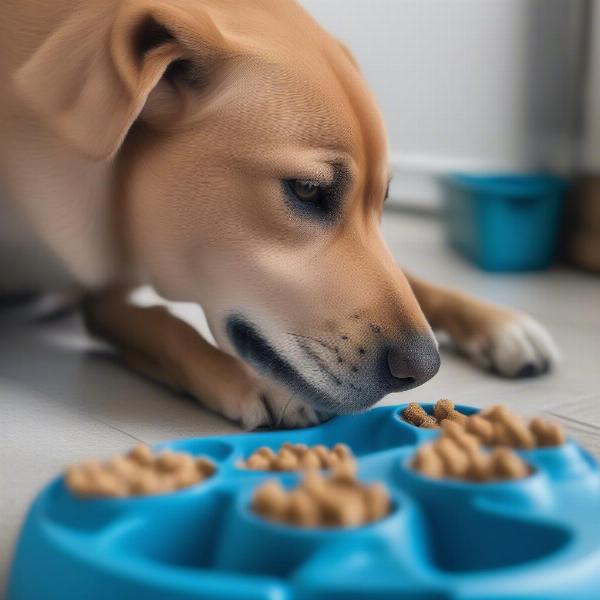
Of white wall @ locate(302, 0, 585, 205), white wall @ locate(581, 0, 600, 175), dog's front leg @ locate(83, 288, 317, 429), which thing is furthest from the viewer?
white wall @ locate(302, 0, 585, 205)

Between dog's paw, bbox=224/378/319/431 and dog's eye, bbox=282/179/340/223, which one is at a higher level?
dog's eye, bbox=282/179/340/223

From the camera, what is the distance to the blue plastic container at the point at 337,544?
0.65m

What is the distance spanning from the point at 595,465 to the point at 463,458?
0.16m

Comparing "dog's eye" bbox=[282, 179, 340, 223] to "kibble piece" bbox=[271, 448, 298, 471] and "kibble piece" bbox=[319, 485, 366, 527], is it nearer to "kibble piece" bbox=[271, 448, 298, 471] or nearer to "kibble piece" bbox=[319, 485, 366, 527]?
"kibble piece" bbox=[271, 448, 298, 471]

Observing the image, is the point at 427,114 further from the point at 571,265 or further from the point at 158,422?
the point at 158,422

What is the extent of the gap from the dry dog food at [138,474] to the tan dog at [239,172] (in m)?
0.43

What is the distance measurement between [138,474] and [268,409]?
0.55 meters

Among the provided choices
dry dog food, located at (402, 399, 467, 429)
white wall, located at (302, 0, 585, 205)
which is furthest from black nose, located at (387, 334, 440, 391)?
white wall, located at (302, 0, 585, 205)

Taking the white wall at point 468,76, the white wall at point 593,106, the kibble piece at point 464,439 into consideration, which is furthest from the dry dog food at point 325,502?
the white wall at point 468,76

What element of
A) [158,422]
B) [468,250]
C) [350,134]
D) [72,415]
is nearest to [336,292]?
[350,134]

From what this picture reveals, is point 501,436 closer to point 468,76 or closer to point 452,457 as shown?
point 452,457

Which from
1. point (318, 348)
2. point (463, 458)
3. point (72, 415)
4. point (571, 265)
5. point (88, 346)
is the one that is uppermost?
point (463, 458)

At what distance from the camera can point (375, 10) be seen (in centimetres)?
340

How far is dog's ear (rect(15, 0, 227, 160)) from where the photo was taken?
1.22 m
